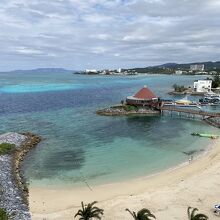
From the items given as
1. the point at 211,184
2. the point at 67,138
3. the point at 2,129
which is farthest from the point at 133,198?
the point at 2,129

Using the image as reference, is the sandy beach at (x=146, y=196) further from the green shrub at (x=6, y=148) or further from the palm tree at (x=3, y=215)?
the green shrub at (x=6, y=148)

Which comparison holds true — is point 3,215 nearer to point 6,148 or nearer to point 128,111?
point 6,148

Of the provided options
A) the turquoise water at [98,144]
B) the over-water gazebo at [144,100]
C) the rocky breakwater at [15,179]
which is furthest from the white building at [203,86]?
the rocky breakwater at [15,179]

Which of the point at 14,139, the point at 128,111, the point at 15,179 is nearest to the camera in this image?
the point at 15,179

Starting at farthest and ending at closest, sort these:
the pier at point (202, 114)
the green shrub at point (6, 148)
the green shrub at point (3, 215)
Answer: the pier at point (202, 114)
the green shrub at point (6, 148)
the green shrub at point (3, 215)

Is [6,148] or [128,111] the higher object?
[6,148]

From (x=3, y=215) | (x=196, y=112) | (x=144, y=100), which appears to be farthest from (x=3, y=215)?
(x=144, y=100)
